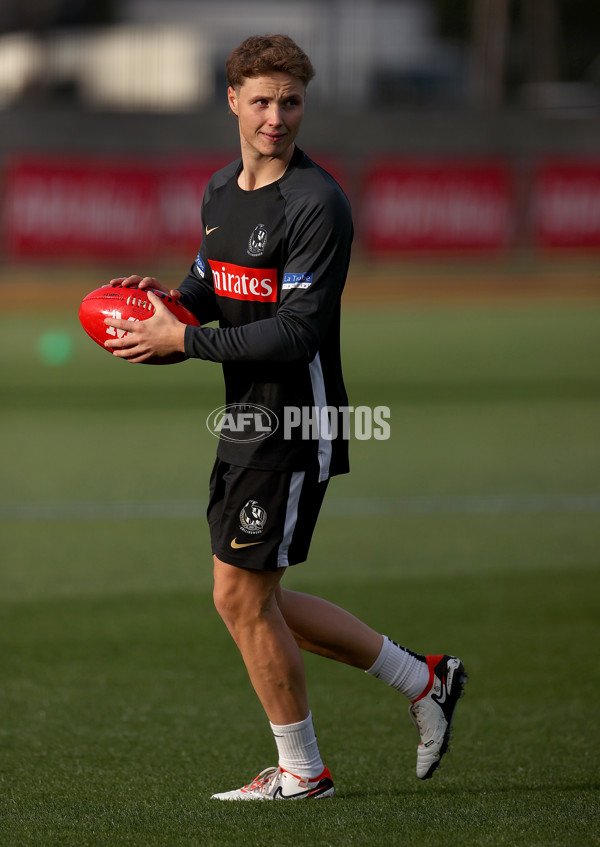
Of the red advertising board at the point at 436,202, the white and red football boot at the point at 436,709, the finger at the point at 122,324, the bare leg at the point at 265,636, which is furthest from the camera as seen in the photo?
the red advertising board at the point at 436,202

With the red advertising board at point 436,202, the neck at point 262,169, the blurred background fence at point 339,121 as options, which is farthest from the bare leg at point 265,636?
the red advertising board at point 436,202

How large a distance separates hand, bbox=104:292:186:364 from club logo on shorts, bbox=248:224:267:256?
31 cm

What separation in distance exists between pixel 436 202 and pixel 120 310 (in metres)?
22.2

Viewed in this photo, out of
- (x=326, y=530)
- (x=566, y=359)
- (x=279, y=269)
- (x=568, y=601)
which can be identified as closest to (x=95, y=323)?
(x=279, y=269)

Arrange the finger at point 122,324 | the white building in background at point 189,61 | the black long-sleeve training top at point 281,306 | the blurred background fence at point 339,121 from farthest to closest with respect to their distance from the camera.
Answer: the white building in background at point 189,61
the blurred background fence at point 339,121
the finger at point 122,324
the black long-sleeve training top at point 281,306

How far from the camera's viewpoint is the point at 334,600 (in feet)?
20.2

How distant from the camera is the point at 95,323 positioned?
11.9ft

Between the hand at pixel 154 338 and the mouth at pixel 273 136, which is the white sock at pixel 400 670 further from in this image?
the mouth at pixel 273 136

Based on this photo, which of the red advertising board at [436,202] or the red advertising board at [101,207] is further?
the red advertising board at [436,202]

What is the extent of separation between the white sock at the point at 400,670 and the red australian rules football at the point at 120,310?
3.96 ft

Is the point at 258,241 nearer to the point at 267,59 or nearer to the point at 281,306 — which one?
the point at 281,306

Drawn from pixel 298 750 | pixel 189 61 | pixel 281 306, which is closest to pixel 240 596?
pixel 298 750

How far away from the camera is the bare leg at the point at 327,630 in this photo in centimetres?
384

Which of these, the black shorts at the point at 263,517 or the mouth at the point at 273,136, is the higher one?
the mouth at the point at 273,136
